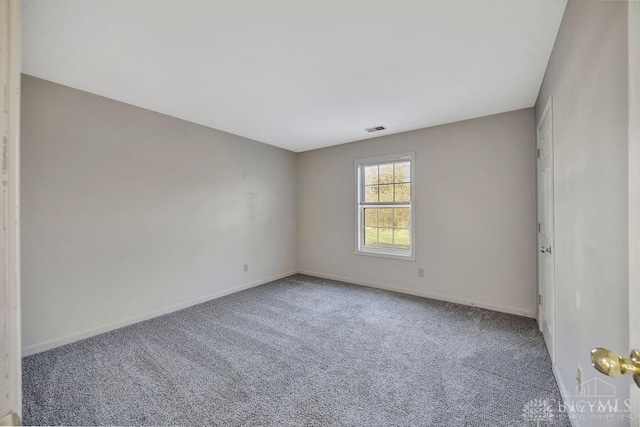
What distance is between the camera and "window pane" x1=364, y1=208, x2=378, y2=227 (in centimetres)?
429

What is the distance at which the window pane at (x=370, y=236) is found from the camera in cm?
430

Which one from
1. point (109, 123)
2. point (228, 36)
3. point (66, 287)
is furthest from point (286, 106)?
point (66, 287)

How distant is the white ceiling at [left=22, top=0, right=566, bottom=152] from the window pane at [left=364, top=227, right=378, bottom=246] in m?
1.91

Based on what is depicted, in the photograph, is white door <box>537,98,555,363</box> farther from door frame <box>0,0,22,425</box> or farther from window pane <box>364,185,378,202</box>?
door frame <box>0,0,22,425</box>

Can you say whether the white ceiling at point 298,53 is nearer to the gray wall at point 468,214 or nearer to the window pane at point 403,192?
the gray wall at point 468,214

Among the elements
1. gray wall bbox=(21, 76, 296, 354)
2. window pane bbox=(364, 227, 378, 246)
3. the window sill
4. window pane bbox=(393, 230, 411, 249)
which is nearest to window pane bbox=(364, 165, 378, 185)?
window pane bbox=(364, 227, 378, 246)

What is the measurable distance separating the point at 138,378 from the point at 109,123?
235 cm

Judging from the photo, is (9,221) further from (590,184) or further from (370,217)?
(370,217)

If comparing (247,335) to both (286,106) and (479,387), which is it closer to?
(479,387)

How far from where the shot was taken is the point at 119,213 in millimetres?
2801

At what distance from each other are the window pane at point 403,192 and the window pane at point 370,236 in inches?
24.6

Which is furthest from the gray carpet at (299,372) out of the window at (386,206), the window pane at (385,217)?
the window pane at (385,217)

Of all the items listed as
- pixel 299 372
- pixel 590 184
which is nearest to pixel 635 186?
pixel 590 184

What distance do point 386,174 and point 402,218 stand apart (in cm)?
71
